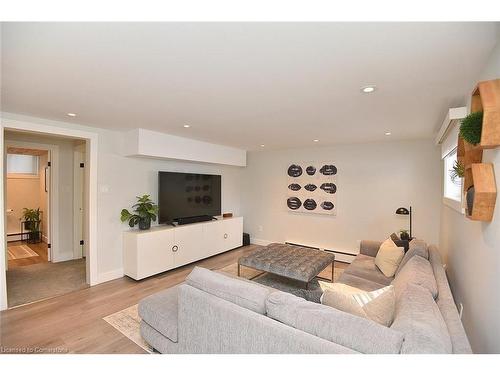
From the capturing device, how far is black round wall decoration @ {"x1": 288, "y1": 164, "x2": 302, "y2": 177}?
5.06 metres

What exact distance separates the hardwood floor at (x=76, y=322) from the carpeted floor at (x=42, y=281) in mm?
230

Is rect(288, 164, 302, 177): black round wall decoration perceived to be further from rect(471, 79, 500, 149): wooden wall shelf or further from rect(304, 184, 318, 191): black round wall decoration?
rect(471, 79, 500, 149): wooden wall shelf

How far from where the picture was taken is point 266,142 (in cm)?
439

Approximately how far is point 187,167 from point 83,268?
2.47 m

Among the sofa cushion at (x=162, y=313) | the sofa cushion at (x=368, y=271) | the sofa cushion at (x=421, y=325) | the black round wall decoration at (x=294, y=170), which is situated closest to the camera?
the sofa cushion at (x=421, y=325)

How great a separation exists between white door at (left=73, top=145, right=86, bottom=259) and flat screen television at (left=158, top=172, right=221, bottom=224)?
183 centimetres

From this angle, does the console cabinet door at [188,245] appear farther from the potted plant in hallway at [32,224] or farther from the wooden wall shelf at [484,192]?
the potted plant in hallway at [32,224]

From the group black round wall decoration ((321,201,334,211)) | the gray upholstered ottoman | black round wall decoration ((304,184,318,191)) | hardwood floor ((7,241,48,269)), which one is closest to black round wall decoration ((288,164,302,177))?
black round wall decoration ((304,184,318,191))

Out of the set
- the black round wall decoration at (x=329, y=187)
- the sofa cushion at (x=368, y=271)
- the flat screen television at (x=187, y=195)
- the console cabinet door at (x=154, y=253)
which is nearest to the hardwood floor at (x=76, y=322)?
the console cabinet door at (x=154, y=253)

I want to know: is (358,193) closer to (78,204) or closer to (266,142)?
(266,142)

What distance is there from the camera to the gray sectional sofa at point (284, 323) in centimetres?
108

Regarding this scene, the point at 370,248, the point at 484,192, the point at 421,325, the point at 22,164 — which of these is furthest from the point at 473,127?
the point at 22,164
